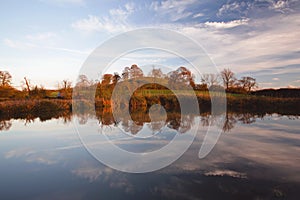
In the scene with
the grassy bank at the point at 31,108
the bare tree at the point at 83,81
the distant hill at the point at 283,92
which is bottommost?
the grassy bank at the point at 31,108

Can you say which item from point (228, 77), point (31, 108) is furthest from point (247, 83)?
point (31, 108)

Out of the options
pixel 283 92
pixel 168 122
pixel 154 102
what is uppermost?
pixel 283 92

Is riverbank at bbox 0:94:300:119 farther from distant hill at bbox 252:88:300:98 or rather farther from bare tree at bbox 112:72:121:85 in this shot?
distant hill at bbox 252:88:300:98

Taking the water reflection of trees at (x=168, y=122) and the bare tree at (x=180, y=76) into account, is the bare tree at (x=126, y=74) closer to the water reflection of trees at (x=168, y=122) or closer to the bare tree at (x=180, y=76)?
the bare tree at (x=180, y=76)

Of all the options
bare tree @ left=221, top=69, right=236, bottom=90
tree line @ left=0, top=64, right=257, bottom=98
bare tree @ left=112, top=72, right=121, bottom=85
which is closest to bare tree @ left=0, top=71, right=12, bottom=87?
tree line @ left=0, top=64, right=257, bottom=98

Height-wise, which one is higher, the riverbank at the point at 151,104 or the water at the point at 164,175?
the riverbank at the point at 151,104

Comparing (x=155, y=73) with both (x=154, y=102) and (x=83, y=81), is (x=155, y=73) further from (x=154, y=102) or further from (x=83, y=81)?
(x=83, y=81)

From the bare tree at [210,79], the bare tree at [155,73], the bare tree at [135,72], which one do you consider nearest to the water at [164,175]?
the bare tree at [155,73]

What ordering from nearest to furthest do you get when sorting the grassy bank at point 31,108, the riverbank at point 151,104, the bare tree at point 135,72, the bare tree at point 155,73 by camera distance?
the bare tree at point 155,73
the grassy bank at point 31,108
the bare tree at point 135,72
the riverbank at point 151,104

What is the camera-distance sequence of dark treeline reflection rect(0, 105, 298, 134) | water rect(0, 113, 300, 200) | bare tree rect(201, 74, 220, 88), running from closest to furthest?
water rect(0, 113, 300, 200) < dark treeline reflection rect(0, 105, 298, 134) < bare tree rect(201, 74, 220, 88)

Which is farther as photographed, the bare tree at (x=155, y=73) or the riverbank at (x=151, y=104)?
the riverbank at (x=151, y=104)

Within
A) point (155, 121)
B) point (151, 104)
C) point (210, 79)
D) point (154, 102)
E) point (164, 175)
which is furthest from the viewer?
point (154, 102)

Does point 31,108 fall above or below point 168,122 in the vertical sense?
above

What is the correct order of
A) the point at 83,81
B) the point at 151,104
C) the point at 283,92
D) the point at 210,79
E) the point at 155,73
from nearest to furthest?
the point at 155,73 → the point at 83,81 → the point at 210,79 → the point at 151,104 → the point at 283,92
